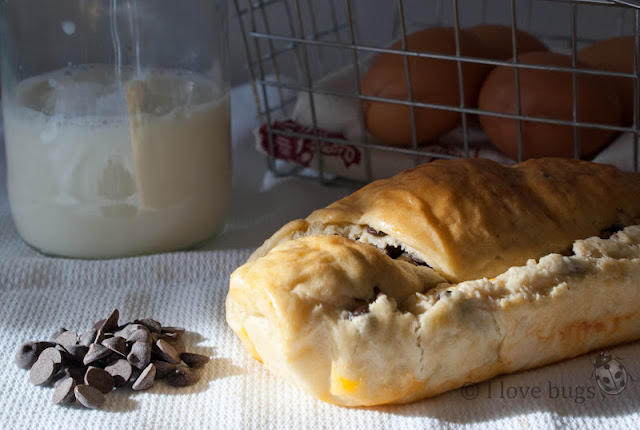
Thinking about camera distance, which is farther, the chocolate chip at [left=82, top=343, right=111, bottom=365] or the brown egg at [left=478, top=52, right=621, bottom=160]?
the brown egg at [left=478, top=52, right=621, bottom=160]

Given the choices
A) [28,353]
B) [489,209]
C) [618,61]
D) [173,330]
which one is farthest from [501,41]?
[28,353]

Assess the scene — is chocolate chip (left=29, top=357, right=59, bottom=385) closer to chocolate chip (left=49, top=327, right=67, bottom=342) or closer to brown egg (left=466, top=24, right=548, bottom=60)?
chocolate chip (left=49, top=327, right=67, bottom=342)

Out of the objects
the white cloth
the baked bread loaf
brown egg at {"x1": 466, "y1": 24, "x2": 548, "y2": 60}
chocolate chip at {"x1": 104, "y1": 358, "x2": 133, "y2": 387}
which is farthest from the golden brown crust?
brown egg at {"x1": 466, "y1": 24, "x2": 548, "y2": 60}

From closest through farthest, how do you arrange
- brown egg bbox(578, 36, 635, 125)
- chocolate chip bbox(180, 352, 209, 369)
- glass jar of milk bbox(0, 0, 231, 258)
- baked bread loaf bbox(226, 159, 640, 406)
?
baked bread loaf bbox(226, 159, 640, 406) → chocolate chip bbox(180, 352, 209, 369) → glass jar of milk bbox(0, 0, 231, 258) → brown egg bbox(578, 36, 635, 125)

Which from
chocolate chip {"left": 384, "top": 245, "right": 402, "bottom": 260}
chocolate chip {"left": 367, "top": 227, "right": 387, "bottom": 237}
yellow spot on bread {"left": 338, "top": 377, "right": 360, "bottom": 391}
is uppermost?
chocolate chip {"left": 367, "top": 227, "right": 387, "bottom": 237}

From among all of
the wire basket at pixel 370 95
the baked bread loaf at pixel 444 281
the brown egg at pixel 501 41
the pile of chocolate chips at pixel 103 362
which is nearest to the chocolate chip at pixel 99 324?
the pile of chocolate chips at pixel 103 362

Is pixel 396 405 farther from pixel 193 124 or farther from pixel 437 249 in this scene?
pixel 193 124

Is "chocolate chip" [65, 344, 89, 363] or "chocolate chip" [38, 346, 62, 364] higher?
"chocolate chip" [38, 346, 62, 364]
